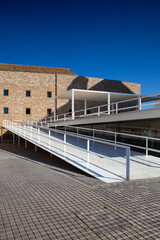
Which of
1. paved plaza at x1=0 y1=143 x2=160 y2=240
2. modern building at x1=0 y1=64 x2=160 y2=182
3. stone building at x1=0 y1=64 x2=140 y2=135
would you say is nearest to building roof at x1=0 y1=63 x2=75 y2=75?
modern building at x1=0 y1=64 x2=160 y2=182

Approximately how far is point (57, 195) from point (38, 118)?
2470cm

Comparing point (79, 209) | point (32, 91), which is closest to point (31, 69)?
point (32, 91)

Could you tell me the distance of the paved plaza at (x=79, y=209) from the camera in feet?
11.0

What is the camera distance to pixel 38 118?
2919cm

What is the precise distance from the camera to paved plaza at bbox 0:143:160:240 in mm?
3357

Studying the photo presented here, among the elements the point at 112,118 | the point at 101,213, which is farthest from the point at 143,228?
the point at 112,118

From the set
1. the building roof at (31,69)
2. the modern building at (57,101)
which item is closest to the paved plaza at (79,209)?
the modern building at (57,101)

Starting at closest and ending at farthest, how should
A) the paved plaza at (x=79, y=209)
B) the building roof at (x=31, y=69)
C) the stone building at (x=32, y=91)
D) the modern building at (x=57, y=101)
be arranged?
the paved plaza at (x=79, y=209) < the modern building at (x=57, y=101) < the stone building at (x=32, y=91) < the building roof at (x=31, y=69)

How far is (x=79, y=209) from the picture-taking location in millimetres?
4254

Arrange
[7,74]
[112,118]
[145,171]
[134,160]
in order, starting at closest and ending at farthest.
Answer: [145,171], [134,160], [112,118], [7,74]

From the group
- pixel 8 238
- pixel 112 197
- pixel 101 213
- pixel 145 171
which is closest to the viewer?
pixel 8 238

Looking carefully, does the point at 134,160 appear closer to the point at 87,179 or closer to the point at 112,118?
the point at 87,179

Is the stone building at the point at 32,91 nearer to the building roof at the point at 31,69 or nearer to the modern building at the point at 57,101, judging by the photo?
the modern building at the point at 57,101

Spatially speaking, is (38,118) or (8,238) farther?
(38,118)
